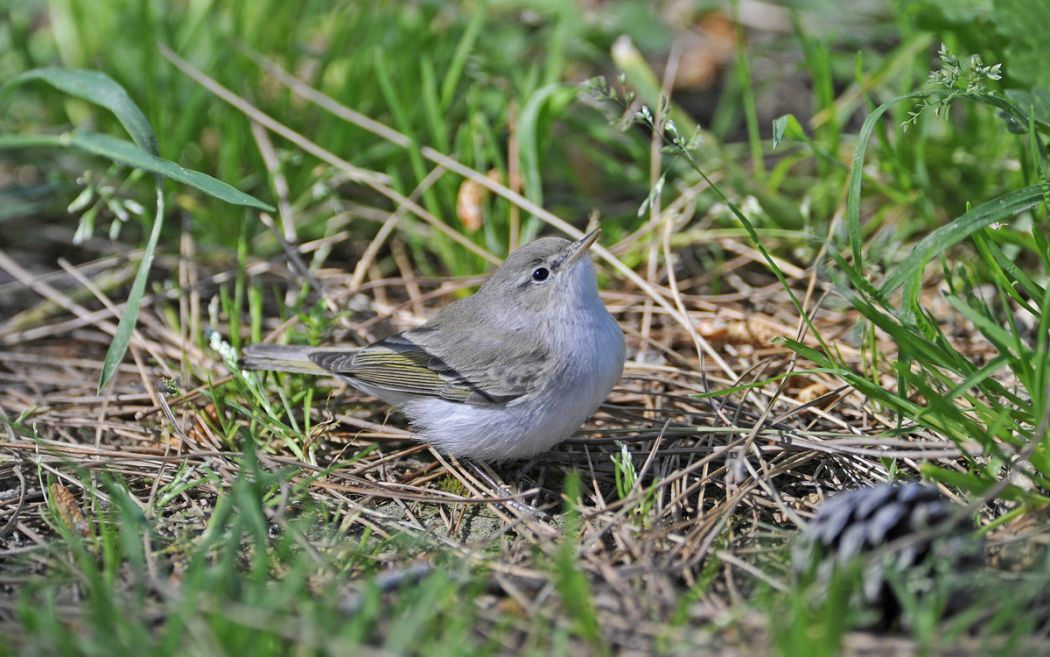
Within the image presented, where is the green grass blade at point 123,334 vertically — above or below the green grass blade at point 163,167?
below

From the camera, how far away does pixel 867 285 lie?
329 centimetres

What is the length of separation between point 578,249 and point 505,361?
555 millimetres

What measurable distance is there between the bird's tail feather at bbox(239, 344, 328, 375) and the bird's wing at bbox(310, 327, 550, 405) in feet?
0.16

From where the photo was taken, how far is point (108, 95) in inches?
165

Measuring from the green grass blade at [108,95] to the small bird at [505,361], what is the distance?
964mm

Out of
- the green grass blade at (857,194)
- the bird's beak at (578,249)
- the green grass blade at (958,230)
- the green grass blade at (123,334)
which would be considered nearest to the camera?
the green grass blade at (958,230)

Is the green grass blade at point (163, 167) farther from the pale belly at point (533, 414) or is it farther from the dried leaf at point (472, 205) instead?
the dried leaf at point (472, 205)

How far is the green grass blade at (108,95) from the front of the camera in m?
4.02

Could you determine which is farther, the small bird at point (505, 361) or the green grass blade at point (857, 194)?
the small bird at point (505, 361)

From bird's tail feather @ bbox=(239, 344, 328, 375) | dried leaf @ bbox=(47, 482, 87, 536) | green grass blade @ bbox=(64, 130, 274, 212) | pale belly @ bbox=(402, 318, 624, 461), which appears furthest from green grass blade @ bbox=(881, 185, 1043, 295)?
dried leaf @ bbox=(47, 482, 87, 536)

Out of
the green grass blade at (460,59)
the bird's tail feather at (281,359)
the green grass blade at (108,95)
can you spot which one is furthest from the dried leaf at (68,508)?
the green grass blade at (460,59)

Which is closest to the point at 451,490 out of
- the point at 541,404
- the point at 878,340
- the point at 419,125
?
the point at 541,404

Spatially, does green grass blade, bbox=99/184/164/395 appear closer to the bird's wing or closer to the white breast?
the bird's wing

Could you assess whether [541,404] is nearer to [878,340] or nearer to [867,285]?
[867,285]
